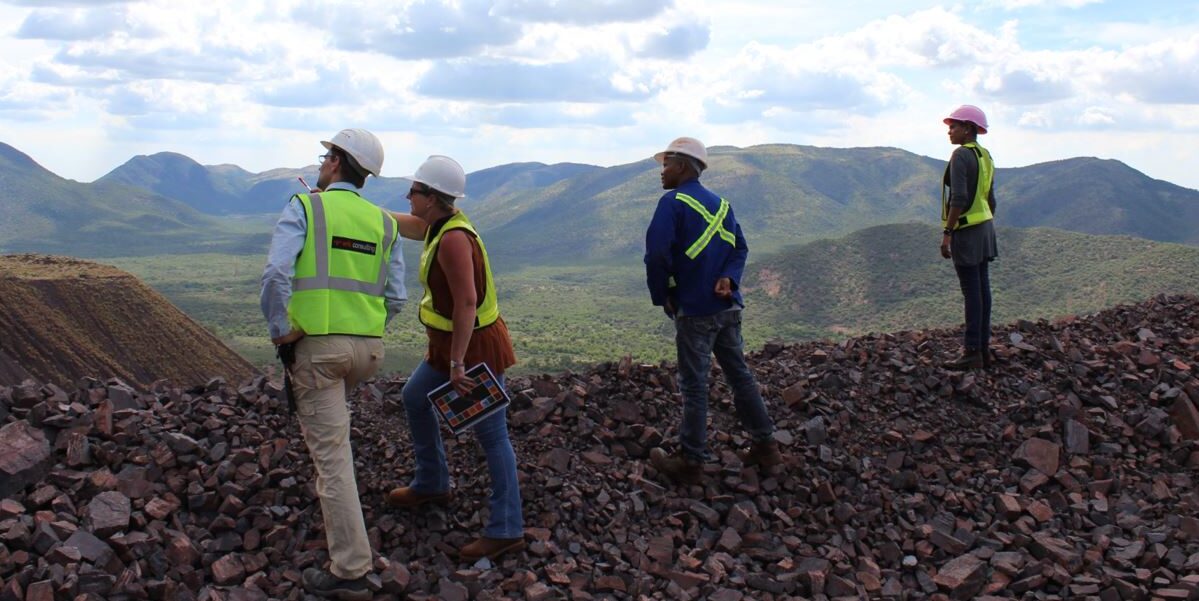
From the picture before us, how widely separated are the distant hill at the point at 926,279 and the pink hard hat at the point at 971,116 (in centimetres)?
4152

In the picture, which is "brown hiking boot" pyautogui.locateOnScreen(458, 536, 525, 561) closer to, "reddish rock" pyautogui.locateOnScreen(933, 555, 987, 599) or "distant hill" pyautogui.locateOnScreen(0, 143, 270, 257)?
"reddish rock" pyautogui.locateOnScreen(933, 555, 987, 599)

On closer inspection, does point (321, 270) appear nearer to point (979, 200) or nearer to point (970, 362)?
point (979, 200)

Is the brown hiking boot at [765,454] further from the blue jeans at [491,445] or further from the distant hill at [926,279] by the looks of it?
the distant hill at [926,279]

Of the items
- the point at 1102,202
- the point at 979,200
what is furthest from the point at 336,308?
the point at 1102,202

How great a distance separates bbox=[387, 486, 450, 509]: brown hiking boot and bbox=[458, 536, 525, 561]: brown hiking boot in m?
0.46

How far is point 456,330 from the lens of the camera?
17.8ft

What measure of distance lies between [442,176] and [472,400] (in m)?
1.27

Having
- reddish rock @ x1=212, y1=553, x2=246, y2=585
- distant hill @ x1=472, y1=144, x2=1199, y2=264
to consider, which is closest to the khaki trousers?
reddish rock @ x1=212, y1=553, x2=246, y2=585

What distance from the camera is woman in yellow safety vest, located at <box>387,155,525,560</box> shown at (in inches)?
212

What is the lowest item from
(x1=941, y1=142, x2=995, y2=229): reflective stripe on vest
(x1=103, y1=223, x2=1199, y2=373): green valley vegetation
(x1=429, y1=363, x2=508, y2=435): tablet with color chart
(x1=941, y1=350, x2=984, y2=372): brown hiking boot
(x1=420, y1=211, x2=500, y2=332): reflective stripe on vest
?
(x1=103, y1=223, x2=1199, y2=373): green valley vegetation

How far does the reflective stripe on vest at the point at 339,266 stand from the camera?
501cm

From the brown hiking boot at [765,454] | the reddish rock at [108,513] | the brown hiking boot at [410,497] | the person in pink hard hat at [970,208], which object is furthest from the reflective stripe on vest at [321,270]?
the person in pink hard hat at [970,208]

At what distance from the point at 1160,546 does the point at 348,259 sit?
17.8 ft

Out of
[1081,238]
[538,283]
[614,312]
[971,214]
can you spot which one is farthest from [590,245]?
[971,214]
